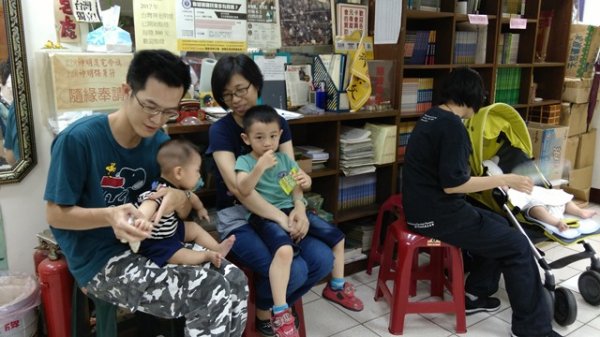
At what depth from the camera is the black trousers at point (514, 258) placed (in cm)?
228

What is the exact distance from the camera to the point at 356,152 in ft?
9.37

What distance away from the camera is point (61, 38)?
84.4 inches

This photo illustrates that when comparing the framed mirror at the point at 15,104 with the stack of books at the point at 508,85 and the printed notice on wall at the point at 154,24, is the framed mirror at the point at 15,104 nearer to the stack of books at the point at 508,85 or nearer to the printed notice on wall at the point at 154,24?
the printed notice on wall at the point at 154,24

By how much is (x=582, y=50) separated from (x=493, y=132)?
1979mm

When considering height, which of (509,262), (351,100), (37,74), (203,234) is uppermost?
(37,74)

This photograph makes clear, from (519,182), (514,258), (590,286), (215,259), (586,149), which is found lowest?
(590,286)

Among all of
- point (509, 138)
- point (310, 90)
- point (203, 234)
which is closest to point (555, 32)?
point (509, 138)

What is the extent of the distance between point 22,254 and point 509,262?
87.6 inches

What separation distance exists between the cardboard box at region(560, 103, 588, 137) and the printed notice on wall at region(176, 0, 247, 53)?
2868 millimetres

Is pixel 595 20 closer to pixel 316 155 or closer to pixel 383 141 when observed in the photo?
pixel 383 141

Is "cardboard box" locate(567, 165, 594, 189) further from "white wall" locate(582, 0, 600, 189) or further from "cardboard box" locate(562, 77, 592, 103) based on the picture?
"cardboard box" locate(562, 77, 592, 103)

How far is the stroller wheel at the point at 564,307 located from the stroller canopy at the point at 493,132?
2.31 ft

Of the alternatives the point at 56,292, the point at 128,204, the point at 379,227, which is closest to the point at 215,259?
the point at 128,204

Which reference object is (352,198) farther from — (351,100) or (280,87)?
(280,87)
